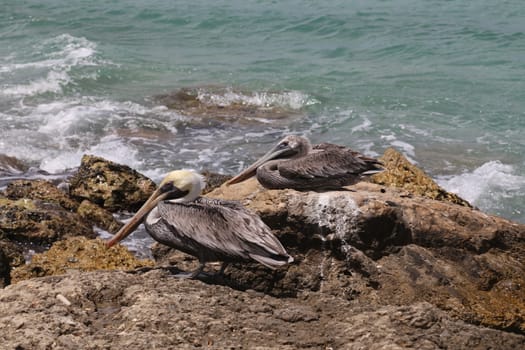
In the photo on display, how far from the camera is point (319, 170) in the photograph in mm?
6555

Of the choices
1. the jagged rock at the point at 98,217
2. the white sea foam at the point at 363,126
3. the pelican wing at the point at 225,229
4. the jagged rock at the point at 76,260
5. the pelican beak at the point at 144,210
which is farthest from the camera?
the white sea foam at the point at 363,126

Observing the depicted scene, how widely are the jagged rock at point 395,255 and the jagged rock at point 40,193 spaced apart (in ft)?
Result: 15.1

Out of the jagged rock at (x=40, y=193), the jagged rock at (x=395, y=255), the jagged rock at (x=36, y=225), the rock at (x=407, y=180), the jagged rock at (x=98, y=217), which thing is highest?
the jagged rock at (x=395, y=255)

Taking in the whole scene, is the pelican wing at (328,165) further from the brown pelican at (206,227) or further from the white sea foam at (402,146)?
the white sea foam at (402,146)

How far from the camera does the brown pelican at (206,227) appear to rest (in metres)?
4.87

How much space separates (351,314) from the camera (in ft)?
14.1

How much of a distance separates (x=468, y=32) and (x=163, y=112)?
1101 centimetres

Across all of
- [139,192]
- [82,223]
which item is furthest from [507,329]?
[139,192]

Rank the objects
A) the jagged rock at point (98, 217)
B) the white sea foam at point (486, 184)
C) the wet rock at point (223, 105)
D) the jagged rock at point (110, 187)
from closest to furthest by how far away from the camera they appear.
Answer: the jagged rock at point (98, 217) → the jagged rock at point (110, 187) → the white sea foam at point (486, 184) → the wet rock at point (223, 105)

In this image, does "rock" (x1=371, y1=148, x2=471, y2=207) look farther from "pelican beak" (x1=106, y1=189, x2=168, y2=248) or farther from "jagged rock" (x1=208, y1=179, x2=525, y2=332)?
"pelican beak" (x1=106, y1=189, x2=168, y2=248)

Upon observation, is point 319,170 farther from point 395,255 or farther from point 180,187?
point 180,187

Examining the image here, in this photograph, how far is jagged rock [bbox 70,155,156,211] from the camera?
966cm

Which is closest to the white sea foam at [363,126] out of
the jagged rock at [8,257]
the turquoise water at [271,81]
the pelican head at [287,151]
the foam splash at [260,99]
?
the turquoise water at [271,81]

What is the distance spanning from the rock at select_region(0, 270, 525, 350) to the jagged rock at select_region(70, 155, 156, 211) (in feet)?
16.8
